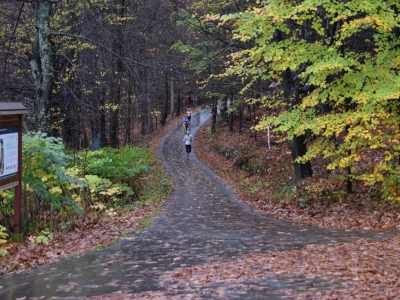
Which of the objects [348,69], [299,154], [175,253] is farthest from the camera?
[299,154]

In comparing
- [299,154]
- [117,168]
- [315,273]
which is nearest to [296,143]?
[299,154]

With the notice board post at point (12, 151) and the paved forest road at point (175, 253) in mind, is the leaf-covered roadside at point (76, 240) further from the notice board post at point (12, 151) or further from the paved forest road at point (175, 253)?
the notice board post at point (12, 151)

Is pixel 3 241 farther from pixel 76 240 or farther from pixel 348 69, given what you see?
pixel 348 69

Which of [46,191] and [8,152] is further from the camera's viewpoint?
[46,191]

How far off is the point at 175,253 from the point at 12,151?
3.67m

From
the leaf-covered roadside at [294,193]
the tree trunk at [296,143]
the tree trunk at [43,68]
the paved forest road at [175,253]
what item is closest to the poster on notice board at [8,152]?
the paved forest road at [175,253]

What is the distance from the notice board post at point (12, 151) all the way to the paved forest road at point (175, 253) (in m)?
1.80

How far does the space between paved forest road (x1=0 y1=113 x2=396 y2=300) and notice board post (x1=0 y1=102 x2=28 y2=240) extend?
180cm

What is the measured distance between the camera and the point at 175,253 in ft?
28.7

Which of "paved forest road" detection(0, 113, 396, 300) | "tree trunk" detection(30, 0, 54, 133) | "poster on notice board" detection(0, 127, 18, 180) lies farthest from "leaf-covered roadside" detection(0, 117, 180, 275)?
"tree trunk" detection(30, 0, 54, 133)

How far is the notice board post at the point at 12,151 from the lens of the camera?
855 cm

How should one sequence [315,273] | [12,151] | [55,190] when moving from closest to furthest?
[315,273] < [12,151] < [55,190]

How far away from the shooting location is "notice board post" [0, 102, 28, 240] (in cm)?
855

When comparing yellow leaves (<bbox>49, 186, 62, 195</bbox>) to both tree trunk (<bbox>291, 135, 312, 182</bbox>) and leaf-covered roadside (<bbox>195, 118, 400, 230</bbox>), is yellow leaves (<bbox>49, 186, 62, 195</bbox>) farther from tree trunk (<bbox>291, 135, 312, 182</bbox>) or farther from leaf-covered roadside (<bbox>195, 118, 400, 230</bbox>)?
tree trunk (<bbox>291, 135, 312, 182</bbox>)
